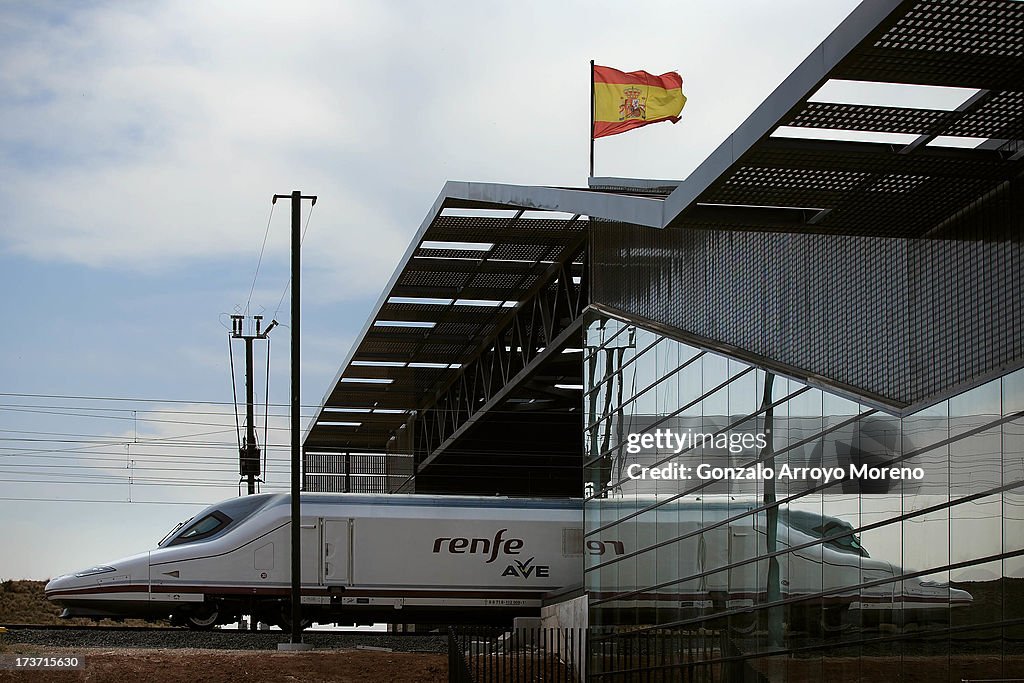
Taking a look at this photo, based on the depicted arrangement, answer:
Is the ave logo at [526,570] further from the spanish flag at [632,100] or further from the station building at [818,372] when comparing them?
the spanish flag at [632,100]

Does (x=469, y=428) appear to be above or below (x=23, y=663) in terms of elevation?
above

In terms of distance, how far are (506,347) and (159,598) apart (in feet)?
33.3

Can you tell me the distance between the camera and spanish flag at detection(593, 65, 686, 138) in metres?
31.2

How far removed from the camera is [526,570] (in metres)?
32.9

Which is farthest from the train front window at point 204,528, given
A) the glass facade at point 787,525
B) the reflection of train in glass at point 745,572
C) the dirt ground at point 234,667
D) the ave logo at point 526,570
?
the reflection of train in glass at point 745,572

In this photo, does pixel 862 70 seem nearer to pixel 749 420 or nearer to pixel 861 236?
pixel 861 236

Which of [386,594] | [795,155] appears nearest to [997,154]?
[795,155]

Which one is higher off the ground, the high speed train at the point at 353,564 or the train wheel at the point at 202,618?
the high speed train at the point at 353,564

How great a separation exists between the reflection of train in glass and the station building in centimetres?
4

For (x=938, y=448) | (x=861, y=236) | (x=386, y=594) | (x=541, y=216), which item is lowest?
(x=386, y=594)

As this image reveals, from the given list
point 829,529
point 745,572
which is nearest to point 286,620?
point 745,572

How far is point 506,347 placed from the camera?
35031mm

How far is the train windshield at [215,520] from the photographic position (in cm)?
3231
